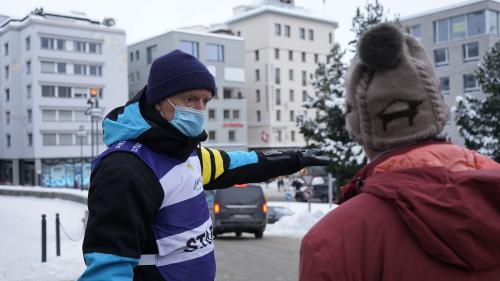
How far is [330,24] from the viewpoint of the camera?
74.3m

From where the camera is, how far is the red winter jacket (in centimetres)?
147

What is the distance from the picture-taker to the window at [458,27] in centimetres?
5181

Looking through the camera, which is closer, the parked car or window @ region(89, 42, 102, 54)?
the parked car

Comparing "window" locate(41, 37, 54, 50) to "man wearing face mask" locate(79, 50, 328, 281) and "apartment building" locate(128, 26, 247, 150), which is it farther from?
"man wearing face mask" locate(79, 50, 328, 281)

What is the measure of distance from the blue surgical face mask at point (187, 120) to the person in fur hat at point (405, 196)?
146 centimetres

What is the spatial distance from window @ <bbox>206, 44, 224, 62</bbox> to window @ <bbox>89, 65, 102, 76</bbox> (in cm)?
1247

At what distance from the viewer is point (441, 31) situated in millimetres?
53156

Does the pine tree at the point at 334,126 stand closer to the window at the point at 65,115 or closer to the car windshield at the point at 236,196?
the car windshield at the point at 236,196

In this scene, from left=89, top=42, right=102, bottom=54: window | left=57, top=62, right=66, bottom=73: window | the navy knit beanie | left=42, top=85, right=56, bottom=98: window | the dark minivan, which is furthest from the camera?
left=89, top=42, right=102, bottom=54: window

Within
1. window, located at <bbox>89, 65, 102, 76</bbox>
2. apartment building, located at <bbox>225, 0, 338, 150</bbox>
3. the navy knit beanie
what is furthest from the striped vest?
apartment building, located at <bbox>225, 0, 338, 150</bbox>

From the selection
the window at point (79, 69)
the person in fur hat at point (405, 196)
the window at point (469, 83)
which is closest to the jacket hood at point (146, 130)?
the person in fur hat at point (405, 196)

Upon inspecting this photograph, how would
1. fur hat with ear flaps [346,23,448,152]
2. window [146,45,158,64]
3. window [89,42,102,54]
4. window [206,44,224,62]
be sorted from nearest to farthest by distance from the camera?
fur hat with ear flaps [346,23,448,152], window [89,42,102,54], window [146,45,158,64], window [206,44,224,62]

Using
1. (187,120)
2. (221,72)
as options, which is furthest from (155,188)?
(221,72)

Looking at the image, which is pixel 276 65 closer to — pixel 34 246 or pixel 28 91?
pixel 28 91
